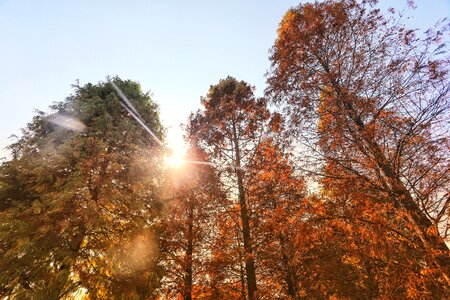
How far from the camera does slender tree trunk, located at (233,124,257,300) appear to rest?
295 inches

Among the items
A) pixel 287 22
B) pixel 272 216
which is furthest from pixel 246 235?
pixel 287 22

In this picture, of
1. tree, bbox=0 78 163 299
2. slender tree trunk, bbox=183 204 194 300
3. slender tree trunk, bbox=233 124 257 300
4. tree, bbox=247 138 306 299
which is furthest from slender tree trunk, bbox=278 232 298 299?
tree, bbox=0 78 163 299

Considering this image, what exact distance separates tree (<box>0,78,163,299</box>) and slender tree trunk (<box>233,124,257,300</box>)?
3026mm

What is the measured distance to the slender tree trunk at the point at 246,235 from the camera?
7.50 m

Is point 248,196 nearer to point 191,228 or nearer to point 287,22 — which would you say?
point 191,228

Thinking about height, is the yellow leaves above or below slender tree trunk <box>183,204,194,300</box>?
above

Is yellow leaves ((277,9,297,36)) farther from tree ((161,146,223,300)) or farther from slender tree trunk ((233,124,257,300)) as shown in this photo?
tree ((161,146,223,300))

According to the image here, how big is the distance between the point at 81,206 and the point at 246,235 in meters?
5.64

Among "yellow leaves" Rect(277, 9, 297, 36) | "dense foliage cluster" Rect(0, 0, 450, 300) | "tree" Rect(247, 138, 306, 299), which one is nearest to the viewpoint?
"dense foliage cluster" Rect(0, 0, 450, 300)

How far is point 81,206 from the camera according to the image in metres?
7.41

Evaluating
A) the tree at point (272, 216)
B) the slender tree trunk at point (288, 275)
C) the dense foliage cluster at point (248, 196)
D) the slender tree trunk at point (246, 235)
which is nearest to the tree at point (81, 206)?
the dense foliage cluster at point (248, 196)

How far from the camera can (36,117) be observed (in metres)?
9.61

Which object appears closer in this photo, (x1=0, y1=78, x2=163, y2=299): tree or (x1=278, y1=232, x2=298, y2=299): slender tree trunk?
(x1=0, y1=78, x2=163, y2=299): tree

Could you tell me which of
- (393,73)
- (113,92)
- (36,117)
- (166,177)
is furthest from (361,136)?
(36,117)
